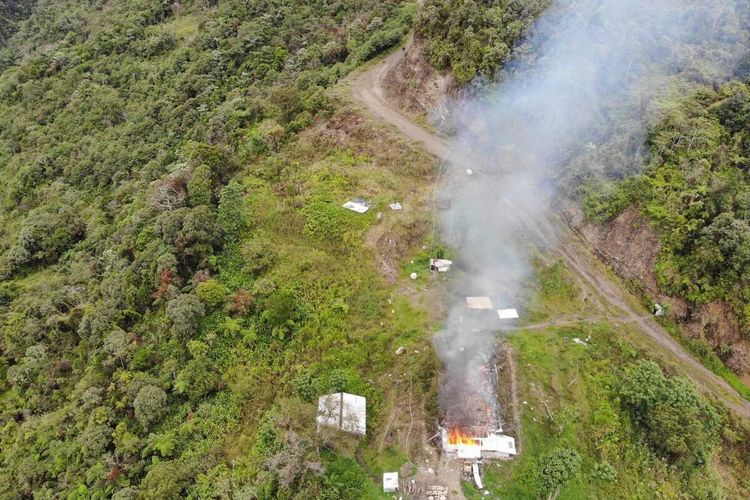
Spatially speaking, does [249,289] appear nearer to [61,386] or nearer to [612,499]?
[61,386]

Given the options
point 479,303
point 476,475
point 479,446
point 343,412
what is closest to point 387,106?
point 479,303

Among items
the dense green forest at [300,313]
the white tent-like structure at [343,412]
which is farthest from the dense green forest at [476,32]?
the white tent-like structure at [343,412]

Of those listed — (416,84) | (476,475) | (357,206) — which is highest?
(416,84)

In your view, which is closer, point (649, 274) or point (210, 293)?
point (649, 274)

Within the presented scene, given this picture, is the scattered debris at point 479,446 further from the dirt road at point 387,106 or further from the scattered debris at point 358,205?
the dirt road at point 387,106

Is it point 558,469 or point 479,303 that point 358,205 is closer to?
point 479,303
